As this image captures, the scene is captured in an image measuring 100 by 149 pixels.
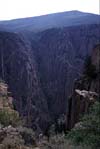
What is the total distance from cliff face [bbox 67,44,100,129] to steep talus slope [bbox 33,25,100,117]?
32.4 metres

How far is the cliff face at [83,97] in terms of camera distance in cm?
1824

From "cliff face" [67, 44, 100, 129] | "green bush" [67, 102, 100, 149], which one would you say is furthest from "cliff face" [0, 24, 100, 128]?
"green bush" [67, 102, 100, 149]

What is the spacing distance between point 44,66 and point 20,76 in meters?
13.8

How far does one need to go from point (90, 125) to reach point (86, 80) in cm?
1535

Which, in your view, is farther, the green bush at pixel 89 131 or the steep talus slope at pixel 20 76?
the steep talus slope at pixel 20 76

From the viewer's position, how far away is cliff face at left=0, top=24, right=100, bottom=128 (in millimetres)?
51656

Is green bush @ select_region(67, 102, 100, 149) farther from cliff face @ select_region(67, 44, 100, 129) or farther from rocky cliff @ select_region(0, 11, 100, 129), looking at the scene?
rocky cliff @ select_region(0, 11, 100, 129)

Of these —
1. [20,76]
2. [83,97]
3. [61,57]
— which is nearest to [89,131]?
[83,97]

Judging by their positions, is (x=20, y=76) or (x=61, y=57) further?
(x=61, y=57)

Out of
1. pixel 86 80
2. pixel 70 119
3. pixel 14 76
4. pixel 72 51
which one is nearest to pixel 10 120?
pixel 70 119

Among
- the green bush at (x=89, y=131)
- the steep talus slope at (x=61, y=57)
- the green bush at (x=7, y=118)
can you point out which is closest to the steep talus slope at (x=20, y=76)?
the steep talus slope at (x=61, y=57)

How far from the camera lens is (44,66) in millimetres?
69750

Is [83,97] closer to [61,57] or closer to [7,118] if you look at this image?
[7,118]

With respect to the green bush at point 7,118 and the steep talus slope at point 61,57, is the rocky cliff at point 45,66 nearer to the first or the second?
the steep talus slope at point 61,57
